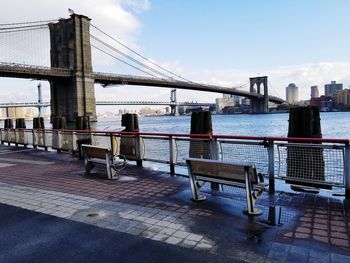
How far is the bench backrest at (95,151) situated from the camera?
6.76 m

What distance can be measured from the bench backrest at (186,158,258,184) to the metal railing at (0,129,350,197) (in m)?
1.42

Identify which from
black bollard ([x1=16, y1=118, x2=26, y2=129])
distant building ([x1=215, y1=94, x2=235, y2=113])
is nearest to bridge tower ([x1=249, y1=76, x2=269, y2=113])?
distant building ([x1=215, y1=94, x2=235, y2=113])

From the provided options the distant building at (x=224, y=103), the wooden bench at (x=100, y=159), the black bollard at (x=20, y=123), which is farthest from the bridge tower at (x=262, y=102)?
the wooden bench at (x=100, y=159)

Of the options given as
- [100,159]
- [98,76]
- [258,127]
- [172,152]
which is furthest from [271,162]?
[98,76]

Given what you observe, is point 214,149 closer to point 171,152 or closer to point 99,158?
point 171,152

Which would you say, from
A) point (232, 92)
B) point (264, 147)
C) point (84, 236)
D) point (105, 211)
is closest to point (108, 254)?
point (84, 236)

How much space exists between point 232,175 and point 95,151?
3.63 metres

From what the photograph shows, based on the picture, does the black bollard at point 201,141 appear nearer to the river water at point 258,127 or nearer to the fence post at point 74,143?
the fence post at point 74,143

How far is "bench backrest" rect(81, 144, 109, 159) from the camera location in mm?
6755

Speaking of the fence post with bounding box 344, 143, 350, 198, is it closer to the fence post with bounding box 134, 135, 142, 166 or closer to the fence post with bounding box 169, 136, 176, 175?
the fence post with bounding box 169, 136, 176, 175

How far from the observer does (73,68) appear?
186ft

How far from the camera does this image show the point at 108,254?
10.4ft

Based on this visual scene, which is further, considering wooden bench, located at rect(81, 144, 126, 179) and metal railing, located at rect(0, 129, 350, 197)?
wooden bench, located at rect(81, 144, 126, 179)

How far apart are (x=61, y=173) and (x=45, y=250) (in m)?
4.26
